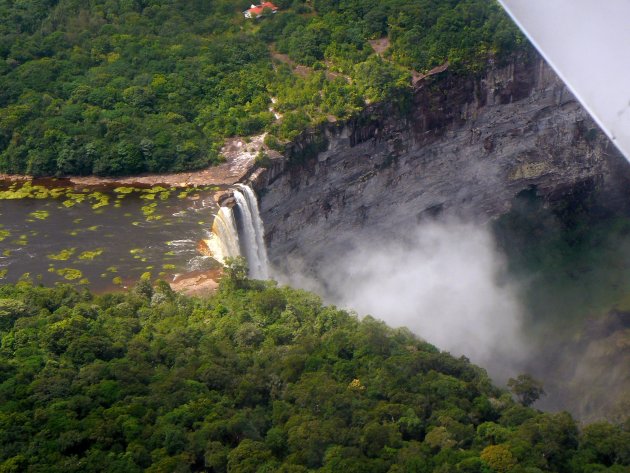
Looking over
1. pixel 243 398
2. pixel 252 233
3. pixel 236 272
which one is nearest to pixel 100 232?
pixel 252 233

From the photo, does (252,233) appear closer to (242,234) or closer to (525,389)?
(242,234)

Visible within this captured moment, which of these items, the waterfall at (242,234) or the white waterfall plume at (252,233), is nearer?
the waterfall at (242,234)

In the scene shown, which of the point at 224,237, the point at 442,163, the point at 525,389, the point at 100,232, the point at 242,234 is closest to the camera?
the point at 525,389

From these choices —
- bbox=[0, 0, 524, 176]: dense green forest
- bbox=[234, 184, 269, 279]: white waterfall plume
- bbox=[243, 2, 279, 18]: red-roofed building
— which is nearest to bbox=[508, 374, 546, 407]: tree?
bbox=[234, 184, 269, 279]: white waterfall plume

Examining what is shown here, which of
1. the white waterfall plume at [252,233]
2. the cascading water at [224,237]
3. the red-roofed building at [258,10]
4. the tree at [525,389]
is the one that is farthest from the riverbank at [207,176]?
the tree at [525,389]

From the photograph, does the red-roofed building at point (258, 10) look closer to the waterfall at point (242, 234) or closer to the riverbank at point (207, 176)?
the riverbank at point (207, 176)

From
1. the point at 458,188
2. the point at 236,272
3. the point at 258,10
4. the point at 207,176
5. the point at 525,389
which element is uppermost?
the point at 258,10

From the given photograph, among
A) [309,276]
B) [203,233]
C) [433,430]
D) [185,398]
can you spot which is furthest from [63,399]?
[309,276]
